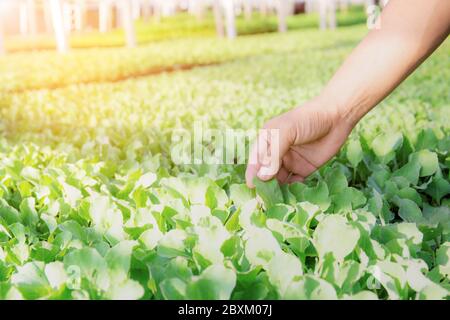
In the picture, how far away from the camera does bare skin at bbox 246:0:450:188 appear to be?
120 centimetres

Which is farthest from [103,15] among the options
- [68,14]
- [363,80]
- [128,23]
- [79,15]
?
[363,80]

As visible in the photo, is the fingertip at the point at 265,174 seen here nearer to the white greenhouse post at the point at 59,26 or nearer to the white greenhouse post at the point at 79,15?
the white greenhouse post at the point at 59,26

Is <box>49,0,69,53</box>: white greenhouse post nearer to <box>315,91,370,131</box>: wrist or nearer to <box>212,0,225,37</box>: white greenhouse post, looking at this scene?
<box>212,0,225,37</box>: white greenhouse post

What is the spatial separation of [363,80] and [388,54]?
65 millimetres

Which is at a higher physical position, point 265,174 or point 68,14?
point 68,14

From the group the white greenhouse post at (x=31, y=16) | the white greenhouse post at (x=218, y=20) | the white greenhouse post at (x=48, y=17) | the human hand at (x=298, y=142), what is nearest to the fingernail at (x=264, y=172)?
the human hand at (x=298, y=142)

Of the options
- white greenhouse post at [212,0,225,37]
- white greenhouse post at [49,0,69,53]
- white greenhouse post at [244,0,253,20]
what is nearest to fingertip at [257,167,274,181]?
white greenhouse post at [49,0,69,53]

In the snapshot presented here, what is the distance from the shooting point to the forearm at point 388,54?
47.4 inches

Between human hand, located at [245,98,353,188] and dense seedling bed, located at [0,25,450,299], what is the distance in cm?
4

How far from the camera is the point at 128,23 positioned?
675 centimetres

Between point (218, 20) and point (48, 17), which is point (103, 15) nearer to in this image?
point (48, 17)

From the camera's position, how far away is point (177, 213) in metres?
1.12

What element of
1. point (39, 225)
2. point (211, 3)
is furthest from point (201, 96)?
point (211, 3)

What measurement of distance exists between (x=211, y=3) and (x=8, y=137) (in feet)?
21.3
